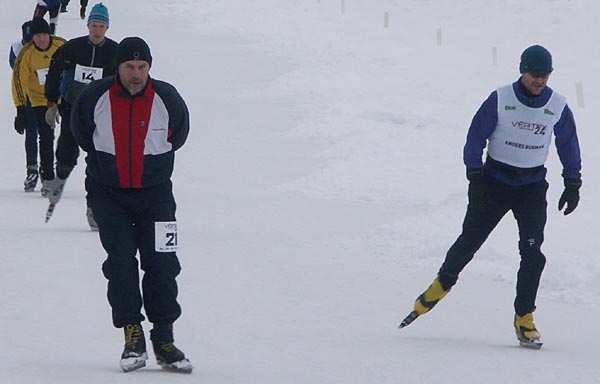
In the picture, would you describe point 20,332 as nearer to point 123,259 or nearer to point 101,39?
point 123,259

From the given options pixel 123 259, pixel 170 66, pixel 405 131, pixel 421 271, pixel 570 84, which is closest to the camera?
pixel 123 259

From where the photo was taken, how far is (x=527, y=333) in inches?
285

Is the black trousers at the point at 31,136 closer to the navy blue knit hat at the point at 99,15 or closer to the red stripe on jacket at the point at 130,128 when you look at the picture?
→ the navy blue knit hat at the point at 99,15

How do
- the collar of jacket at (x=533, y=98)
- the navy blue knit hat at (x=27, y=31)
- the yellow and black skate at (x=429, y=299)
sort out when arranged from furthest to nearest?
the navy blue knit hat at (x=27, y=31)
the yellow and black skate at (x=429, y=299)
the collar of jacket at (x=533, y=98)

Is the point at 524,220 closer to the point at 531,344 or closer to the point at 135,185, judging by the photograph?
the point at 531,344

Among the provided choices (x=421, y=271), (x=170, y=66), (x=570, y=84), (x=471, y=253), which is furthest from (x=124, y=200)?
(x=570, y=84)

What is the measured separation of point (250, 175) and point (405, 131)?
11.2 ft

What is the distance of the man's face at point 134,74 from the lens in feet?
19.5

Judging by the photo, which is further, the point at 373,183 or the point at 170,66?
the point at 170,66

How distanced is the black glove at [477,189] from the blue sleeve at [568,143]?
49 centimetres

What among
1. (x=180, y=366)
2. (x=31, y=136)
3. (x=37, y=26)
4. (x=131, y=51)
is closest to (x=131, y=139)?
(x=131, y=51)

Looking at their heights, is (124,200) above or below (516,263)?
above

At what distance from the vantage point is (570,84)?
26422mm

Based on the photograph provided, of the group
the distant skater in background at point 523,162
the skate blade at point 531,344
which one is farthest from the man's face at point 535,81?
the skate blade at point 531,344
